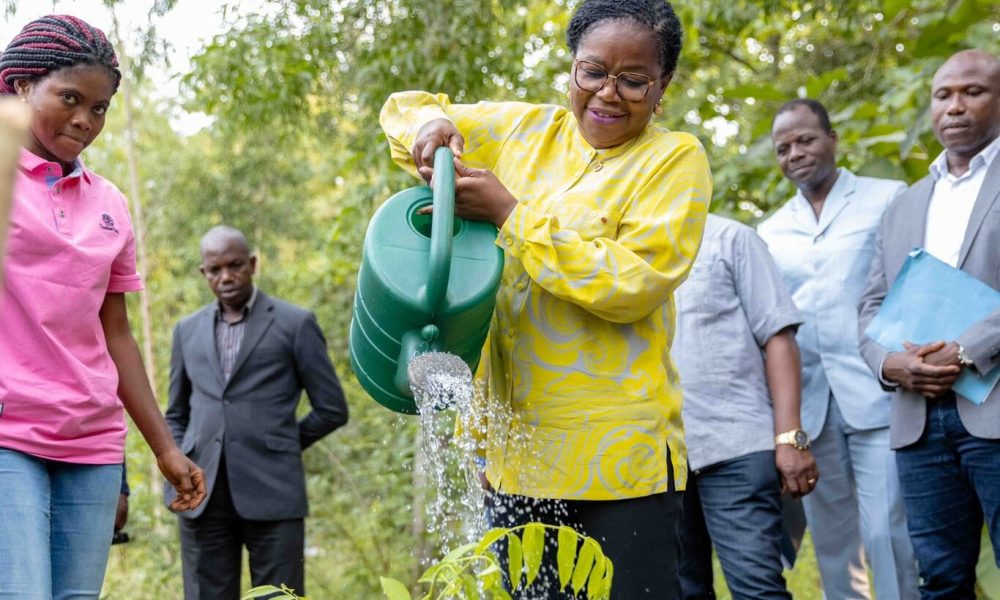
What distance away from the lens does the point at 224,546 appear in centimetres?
459

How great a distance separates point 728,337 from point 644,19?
157 centimetres

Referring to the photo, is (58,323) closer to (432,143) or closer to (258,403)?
(432,143)

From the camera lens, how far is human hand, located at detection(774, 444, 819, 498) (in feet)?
11.2

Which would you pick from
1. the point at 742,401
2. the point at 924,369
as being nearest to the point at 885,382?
the point at 924,369

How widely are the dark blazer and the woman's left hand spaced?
8.78ft

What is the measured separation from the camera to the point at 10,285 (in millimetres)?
2234

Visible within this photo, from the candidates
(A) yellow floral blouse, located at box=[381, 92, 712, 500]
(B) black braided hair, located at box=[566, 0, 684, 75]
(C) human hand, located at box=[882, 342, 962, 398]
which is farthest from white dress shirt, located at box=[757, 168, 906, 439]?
(B) black braided hair, located at box=[566, 0, 684, 75]

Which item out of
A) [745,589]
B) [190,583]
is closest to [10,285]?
[745,589]

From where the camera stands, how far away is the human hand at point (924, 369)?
317cm

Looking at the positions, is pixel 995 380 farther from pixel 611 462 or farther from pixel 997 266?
pixel 611 462

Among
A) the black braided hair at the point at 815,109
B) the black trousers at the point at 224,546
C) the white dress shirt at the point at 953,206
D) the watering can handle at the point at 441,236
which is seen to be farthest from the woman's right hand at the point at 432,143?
the black trousers at the point at 224,546

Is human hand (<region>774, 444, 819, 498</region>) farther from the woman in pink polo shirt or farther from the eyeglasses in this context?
the woman in pink polo shirt

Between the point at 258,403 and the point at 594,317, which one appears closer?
the point at 594,317

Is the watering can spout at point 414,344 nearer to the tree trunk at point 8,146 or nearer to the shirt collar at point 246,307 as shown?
the tree trunk at point 8,146
